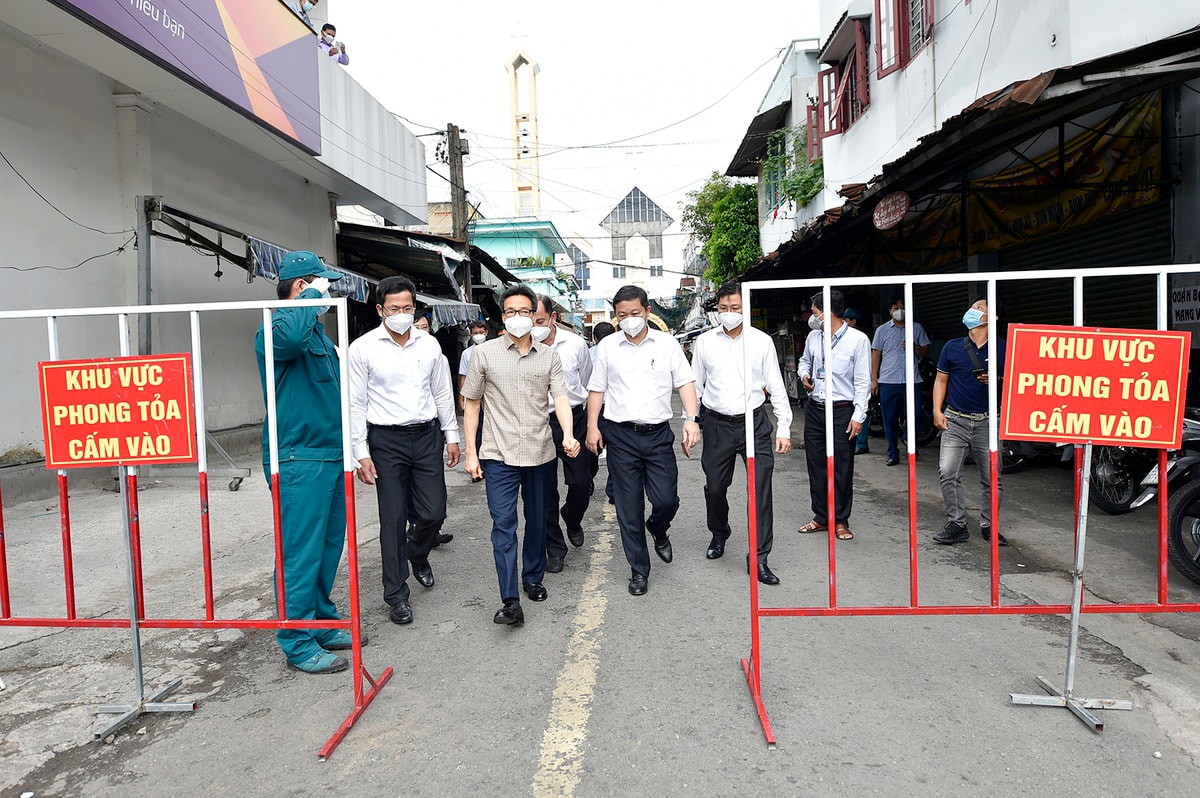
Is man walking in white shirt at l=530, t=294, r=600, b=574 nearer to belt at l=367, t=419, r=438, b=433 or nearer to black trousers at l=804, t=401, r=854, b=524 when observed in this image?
belt at l=367, t=419, r=438, b=433

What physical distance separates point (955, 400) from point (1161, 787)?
3.51 metres

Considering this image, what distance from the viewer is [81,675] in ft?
12.2

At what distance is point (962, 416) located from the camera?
18.5ft

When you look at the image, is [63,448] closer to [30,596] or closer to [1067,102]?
[30,596]

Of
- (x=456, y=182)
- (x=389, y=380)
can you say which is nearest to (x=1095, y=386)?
(x=389, y=380)

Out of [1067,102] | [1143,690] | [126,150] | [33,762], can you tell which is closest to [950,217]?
[1067,102]

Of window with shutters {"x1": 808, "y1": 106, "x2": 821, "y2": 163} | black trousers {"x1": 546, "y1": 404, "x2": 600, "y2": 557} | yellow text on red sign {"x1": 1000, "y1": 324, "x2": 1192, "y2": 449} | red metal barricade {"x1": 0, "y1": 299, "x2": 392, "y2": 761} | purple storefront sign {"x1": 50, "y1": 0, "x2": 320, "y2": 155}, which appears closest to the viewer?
yellow text on red sign {"x1": 1000, "y1": 324, "x2": 1192, "y2": 449}

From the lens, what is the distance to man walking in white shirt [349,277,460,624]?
14.0 ft

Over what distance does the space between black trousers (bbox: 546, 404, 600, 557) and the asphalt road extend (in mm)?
286

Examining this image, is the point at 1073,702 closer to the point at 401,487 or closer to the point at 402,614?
the point at 402,614

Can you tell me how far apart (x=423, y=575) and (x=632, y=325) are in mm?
2046

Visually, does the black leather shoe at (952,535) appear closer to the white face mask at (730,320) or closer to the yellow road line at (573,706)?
the white face mask at (730,320)

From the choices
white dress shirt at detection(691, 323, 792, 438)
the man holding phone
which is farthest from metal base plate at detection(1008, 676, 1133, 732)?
the man holding phone

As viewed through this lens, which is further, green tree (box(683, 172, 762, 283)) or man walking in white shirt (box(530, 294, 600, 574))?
green tree (box(683, 172, 762, 283))
